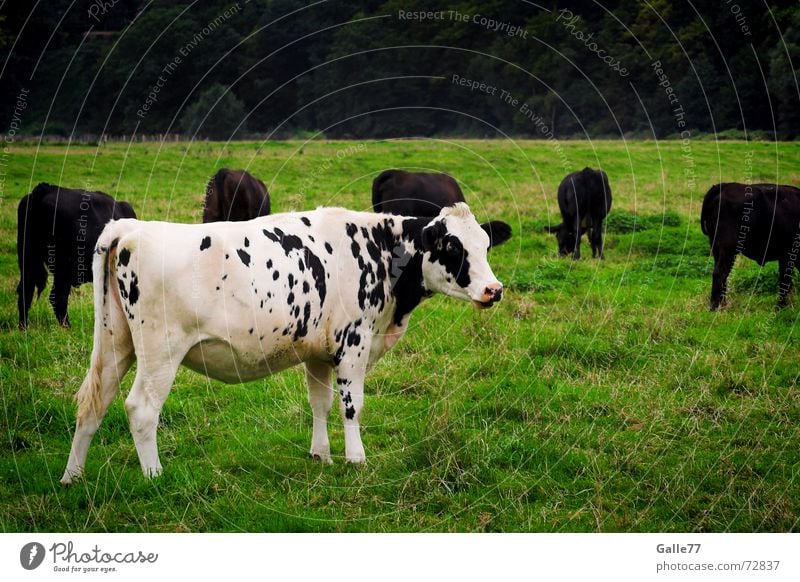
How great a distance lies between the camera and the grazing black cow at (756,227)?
46.0ft

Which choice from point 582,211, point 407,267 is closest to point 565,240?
point 582,211

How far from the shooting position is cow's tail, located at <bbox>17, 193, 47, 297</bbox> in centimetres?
1240

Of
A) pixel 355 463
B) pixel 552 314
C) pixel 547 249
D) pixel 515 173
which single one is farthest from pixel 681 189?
pixel 355 463

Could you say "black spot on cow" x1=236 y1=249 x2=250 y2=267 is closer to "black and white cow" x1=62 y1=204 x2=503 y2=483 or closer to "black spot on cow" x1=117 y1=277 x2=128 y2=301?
"black and white cow" x1=62 y1=204 x2=503 y2=483

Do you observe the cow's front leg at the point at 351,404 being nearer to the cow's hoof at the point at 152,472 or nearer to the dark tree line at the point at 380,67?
the cow's hoof at the point at 152,472

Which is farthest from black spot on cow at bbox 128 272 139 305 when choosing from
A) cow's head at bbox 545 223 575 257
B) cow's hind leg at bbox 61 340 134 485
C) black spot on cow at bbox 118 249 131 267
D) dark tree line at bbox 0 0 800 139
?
cow's head at bbox 545 223 575 257

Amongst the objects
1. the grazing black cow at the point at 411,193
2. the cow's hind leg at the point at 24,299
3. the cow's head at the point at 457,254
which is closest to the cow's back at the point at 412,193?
the grazing black cow at the point at 411,193

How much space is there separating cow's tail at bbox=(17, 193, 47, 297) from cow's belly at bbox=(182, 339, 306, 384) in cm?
603

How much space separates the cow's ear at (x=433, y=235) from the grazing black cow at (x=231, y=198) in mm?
10078

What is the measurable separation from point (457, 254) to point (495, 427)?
6.34 feet

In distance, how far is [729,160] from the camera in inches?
1287

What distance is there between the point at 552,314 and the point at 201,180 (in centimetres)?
1717

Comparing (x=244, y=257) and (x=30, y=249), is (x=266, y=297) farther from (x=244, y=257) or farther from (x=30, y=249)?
(x=30, y=249)

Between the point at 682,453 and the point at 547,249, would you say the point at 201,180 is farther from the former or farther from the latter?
the point at 682,453
